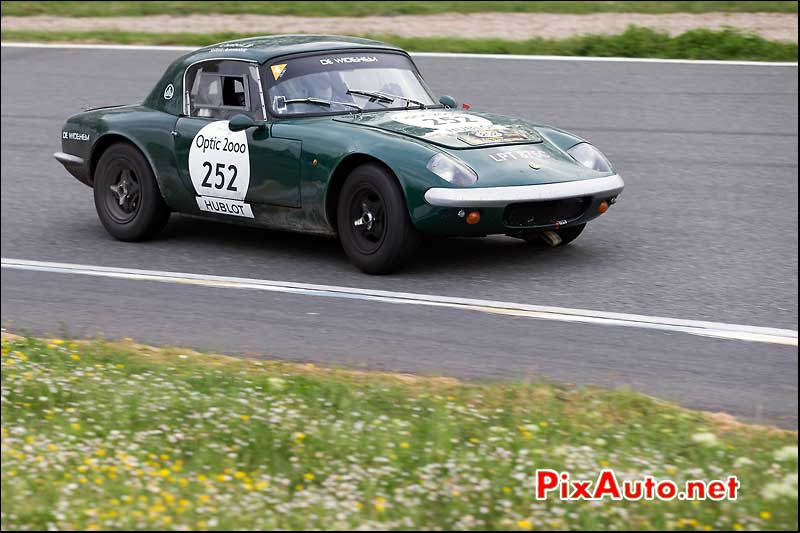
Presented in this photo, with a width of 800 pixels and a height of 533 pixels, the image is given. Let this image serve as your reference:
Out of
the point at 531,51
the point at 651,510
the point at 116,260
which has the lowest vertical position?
the point at 651,510

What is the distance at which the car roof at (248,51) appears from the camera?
907 centimetres

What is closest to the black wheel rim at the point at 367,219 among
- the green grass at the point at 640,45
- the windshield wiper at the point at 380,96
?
the windshield wiper at the point at 380,96

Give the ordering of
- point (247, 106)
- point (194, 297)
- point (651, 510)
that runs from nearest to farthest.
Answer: point (651, 510), point (194, 297), point (247, 106)

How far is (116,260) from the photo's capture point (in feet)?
30.1

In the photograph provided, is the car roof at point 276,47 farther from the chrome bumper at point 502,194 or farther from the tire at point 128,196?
the chrome bumper at point 502,194

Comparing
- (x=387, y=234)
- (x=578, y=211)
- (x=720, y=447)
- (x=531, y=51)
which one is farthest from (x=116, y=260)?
(x=531, y=51)

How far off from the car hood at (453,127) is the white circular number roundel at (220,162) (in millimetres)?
712

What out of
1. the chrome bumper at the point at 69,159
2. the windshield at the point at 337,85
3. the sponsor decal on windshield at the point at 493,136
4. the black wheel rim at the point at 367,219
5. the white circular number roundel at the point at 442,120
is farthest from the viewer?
the chrome bumper at the point at 69,159

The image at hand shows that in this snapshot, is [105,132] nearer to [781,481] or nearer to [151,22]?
[781,481]

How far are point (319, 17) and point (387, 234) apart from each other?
1154 cm

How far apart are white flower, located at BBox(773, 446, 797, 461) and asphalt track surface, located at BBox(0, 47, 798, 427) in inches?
19.3

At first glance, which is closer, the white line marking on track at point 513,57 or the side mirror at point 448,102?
the side mirror at point 448,102

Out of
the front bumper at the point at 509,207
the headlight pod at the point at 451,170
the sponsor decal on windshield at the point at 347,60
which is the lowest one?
the front bumper at the point at 509,207

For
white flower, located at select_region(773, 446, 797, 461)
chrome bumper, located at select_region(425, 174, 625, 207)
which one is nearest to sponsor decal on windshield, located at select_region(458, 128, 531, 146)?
chrome bumper, located at select_region(425, 174, 625, 207)
